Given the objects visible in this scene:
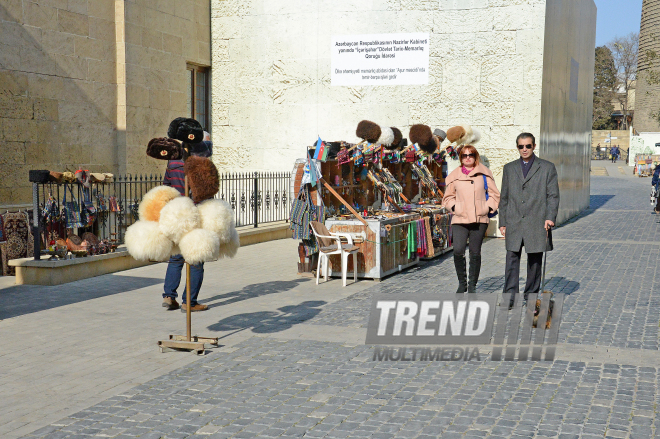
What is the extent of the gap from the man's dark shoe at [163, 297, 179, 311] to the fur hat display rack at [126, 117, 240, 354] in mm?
1706

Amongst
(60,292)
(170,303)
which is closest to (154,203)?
(170,303)

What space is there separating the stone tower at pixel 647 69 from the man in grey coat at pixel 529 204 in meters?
66.7

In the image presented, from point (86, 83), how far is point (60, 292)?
5.55 metres

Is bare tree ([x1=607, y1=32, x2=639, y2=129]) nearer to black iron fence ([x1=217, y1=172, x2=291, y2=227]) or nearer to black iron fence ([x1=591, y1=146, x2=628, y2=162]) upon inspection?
black iron fence ([x1=591, y1=146, x2=628, y2=162])

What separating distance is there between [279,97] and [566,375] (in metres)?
13.3

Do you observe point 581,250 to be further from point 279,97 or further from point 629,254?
point 279,97

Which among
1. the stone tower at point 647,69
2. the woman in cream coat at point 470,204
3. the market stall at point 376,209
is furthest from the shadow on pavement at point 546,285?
the stone tower at point 647,69

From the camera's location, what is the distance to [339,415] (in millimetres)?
4906

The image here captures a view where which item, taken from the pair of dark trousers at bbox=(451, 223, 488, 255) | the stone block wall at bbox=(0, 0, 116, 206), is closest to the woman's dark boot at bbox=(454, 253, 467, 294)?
the pair of dark trousers at bbox=(451, 223, 488, 255)

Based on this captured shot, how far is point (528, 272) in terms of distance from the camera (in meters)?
7.91

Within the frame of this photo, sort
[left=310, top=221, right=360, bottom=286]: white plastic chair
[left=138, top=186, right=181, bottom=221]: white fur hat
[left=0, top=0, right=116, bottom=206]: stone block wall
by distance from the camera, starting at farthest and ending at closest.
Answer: [left=0, top=0, right=116, bottom=206]: stone block wall, [left=310, top=221, right=360, bottom=286]: white plastic chair, [left=138, top=186, right=181, bottom=221]: white fur hat

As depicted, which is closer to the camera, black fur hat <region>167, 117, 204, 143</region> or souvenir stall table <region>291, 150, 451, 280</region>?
black fur hat <region>167, 117, 204, 143</region>

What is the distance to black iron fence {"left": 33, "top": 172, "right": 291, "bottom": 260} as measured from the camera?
34.4ft

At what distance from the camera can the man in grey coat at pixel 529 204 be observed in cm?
761
